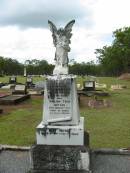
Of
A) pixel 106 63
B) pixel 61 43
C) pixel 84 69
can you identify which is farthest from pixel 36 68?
pixel 61 43

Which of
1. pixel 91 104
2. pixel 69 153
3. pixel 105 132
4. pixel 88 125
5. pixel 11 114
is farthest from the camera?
pixel 91 104

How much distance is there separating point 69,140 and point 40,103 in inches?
552

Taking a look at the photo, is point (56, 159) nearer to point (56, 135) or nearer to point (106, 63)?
point (56, 135)

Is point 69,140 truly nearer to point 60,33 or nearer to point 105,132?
point 60,33

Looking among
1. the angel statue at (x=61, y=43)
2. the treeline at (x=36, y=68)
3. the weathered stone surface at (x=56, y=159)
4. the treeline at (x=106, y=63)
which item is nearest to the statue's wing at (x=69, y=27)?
the angel statue at (x=61, y=43)

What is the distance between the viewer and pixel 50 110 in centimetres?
864

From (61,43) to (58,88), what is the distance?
107 cm

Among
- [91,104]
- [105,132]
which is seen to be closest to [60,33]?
[105,132]

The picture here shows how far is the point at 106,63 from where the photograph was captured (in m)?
82.4

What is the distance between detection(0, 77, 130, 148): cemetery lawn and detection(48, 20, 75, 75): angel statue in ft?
10.4

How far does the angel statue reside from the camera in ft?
29.0

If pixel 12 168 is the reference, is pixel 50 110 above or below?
above

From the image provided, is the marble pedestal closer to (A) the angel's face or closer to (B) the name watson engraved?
(B) the name watson engraved

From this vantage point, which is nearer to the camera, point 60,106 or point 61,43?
point 60,106
